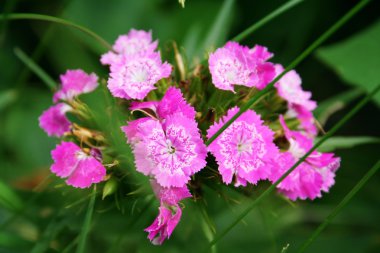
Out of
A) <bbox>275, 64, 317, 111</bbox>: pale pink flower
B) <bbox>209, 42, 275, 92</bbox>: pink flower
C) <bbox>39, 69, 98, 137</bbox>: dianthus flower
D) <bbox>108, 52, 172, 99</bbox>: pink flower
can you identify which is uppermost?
<bbox>39, 69, 98, 137</bbox>: dianthus flower

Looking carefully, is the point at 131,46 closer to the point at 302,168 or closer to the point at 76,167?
the point at 76,167

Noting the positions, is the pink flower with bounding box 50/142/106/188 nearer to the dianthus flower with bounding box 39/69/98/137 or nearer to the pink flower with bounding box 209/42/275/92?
the dianthus flower with bounding box 39/69/98/137

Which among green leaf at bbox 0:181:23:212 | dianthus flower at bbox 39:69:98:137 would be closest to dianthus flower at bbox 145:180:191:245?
dianthus flower at bbox 39:69:98:137

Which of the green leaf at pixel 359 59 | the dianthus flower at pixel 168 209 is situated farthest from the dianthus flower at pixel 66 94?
the green leaf at pixel 359 59

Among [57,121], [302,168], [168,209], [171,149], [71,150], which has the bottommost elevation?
[302,168]

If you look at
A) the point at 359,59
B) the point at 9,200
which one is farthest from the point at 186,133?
the point at 359,59

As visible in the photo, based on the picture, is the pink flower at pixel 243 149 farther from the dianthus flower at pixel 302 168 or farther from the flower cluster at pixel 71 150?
the flower cluster at pixel 71 150
